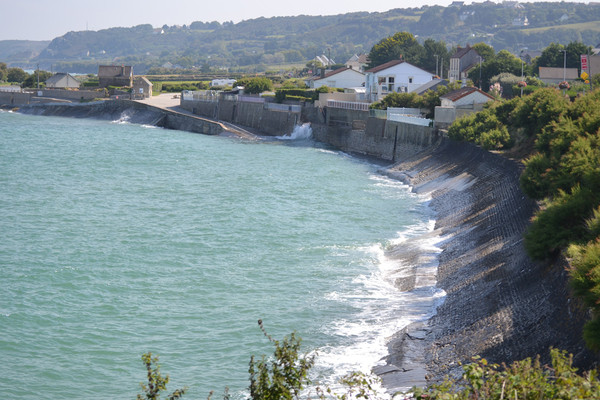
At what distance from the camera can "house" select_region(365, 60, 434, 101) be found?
2948 inches

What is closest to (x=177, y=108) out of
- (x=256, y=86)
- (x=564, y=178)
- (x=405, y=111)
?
(x=256, y=86)

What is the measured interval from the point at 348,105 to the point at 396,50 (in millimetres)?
38408

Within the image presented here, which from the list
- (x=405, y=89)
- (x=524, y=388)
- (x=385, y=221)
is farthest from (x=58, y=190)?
(x=405, y=89)

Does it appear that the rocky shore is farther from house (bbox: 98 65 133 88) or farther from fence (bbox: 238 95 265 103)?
house (bbox: 98 65 133 88)

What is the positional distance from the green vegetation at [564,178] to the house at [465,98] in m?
9.52

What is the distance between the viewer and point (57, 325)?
19922 mm

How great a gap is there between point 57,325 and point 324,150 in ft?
147

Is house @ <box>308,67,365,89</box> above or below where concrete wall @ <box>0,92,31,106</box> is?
above

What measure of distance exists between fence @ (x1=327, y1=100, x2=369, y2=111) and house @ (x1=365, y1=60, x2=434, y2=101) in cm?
668

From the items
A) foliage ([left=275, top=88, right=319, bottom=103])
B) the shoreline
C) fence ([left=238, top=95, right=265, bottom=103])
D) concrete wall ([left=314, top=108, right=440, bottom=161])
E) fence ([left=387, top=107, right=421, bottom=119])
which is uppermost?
foliage ([left=275, top=88, right=319, bottom=103])

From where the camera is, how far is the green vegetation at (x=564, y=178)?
14.4 meters

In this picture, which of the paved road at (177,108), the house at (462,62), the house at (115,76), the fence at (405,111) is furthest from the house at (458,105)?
the house at (115,76)

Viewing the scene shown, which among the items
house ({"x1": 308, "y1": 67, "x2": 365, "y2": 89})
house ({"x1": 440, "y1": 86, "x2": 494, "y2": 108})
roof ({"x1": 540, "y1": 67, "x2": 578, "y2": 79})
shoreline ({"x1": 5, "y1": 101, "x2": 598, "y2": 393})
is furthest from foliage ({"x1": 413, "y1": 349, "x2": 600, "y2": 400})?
house ({"x1": 308, "y1": 67, "x2": 365, "y2": 89})

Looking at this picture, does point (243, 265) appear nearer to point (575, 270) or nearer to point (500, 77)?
point (575, 270)
